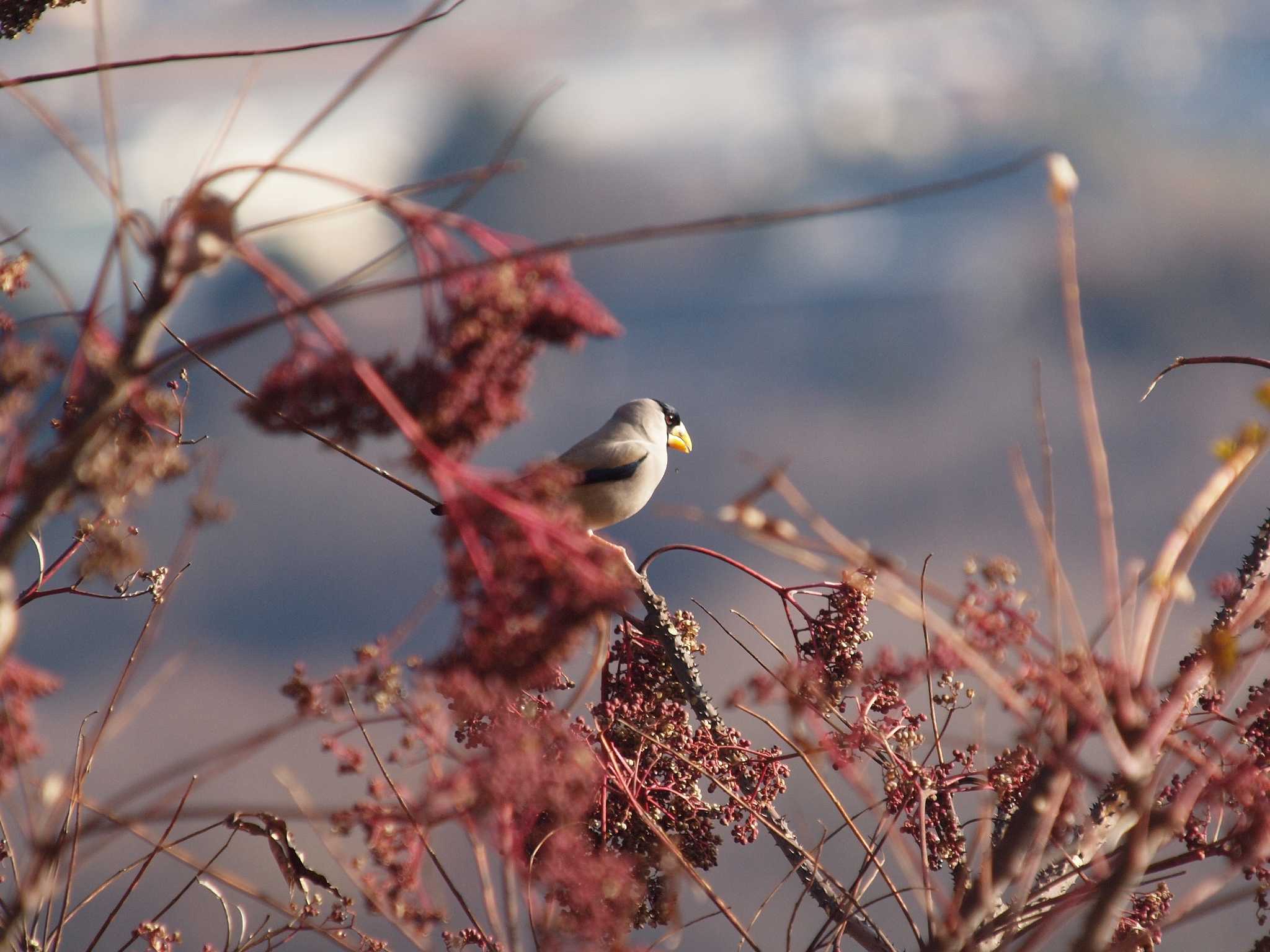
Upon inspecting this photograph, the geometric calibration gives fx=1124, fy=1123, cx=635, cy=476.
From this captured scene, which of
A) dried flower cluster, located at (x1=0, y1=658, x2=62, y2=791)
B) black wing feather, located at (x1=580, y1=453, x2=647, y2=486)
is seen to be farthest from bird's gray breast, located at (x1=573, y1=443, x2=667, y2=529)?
dried flower cluster, located at (x1=0, y1=658, x2=62, y2=791)

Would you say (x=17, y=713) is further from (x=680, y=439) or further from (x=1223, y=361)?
(x=680, y=439)

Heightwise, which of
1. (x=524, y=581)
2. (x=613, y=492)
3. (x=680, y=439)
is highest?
(x=680, y=439)

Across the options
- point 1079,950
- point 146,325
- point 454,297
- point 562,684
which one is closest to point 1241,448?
point 1079,950

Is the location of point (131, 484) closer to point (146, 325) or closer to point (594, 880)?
point (146, 325)

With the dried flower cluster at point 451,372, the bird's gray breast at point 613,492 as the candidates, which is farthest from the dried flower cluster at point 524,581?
the bird's gray breast at point 613,492

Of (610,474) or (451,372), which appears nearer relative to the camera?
(451,372)

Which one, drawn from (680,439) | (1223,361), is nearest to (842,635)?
(1223,361)

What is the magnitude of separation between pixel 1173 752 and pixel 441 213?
1218 mm

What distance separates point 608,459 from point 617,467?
6 cm

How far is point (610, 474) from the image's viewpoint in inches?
173

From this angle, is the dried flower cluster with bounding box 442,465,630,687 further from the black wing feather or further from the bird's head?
the bird's head

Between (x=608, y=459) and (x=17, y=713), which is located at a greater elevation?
(x=608, y=459)

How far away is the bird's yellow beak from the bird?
705 millimetres

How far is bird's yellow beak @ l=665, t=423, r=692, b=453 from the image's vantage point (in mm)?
6156
